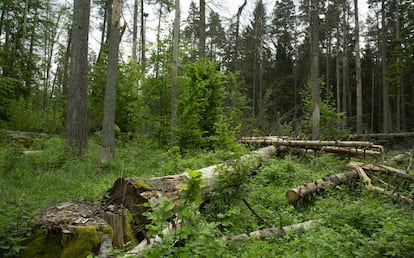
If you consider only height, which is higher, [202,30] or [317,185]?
[202,30]

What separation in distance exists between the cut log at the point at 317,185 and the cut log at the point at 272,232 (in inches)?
50.0

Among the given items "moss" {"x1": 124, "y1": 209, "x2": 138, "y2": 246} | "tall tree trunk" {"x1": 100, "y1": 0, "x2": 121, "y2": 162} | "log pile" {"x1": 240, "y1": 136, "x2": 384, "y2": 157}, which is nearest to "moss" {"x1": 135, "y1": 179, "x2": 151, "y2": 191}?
"moss" {"x1": 124, "y1": 209, "x2": 138, "y2": 246}

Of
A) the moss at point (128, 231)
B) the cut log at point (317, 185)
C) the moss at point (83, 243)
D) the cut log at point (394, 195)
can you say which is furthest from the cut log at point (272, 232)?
the cut log at point (394, 195)

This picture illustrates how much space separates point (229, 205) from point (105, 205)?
1934 mm

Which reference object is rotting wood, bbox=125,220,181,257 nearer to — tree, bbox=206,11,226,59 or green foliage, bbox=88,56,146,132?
green foliage, bbox=88,56,146,132

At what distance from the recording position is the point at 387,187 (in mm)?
7422

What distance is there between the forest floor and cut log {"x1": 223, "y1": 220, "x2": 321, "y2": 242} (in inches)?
3.6

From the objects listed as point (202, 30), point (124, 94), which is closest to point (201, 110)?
point (202, 30)

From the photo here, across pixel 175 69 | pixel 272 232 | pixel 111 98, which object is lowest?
pixel 272 232

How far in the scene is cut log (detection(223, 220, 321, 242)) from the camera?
4.57 meters

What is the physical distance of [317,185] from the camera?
749 centimetres

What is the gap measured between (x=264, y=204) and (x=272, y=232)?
1.67 meters

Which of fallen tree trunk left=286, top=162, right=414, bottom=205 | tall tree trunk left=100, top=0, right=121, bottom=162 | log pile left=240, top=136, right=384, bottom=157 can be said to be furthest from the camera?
log pile left=240, top=136, right=384, bottom=157

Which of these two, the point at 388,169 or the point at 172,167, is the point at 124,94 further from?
the point at 388,169
